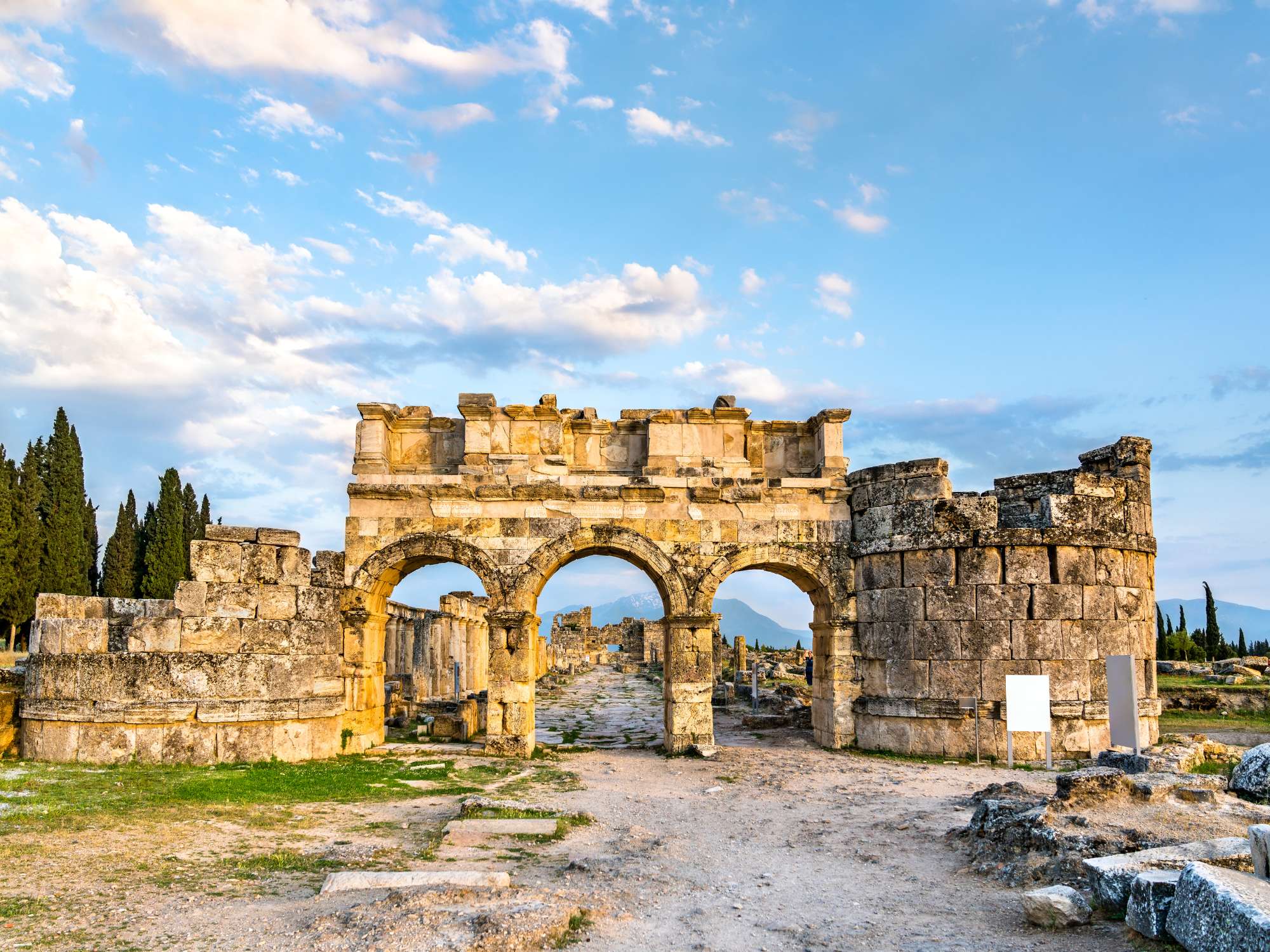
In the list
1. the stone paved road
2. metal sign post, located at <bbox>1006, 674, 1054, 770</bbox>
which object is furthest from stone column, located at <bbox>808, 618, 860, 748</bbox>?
metal sign post, located at <bbox>1006, 674, 1054, 770</bbox>

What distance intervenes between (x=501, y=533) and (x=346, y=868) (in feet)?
24.8

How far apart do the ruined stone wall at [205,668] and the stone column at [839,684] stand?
290 inches

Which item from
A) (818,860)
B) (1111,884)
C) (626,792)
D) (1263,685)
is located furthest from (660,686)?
(1111,884)

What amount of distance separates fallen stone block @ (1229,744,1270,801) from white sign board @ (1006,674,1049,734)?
2.74 meters

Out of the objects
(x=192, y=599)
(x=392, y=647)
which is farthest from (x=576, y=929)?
(x=392, y=647)

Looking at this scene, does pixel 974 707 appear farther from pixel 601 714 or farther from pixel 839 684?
pixel 601 714

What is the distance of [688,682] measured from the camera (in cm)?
1371

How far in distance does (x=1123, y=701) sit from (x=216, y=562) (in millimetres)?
11322

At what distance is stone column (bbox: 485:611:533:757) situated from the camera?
13445mm

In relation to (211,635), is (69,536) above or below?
above

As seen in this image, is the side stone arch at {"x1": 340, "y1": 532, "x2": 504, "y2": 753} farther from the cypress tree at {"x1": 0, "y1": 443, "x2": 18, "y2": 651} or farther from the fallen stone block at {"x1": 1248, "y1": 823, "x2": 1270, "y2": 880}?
the cypress tree at {"x1": 0, "y1": 443, "x2": 18, "y2": 651}

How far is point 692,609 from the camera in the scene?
549 inches

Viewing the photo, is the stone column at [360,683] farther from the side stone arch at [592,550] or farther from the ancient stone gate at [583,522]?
the side stone arch at [592,550]

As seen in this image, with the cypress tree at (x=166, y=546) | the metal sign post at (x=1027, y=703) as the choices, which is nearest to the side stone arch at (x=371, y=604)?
the metal sign post at (x=1027, y=703)
